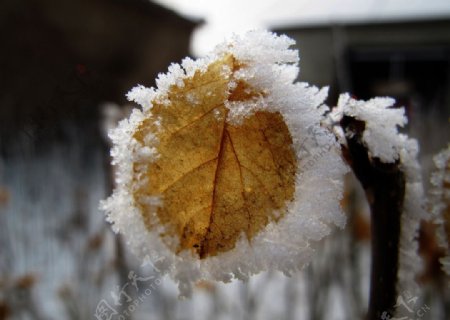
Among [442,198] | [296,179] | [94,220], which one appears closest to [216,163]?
[296,179]

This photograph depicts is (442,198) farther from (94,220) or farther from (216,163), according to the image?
(94,220)

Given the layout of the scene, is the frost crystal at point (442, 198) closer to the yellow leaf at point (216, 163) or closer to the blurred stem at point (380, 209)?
the blurred stem at point (380, 209)

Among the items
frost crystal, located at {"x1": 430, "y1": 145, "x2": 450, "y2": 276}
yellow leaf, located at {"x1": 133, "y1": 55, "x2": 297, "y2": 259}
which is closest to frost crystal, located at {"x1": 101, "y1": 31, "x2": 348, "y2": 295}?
yellow leaf, located at {"x1": 133, "y1": 55, "x2": 297, "y2": 259}

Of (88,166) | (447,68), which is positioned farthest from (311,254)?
(447,68)

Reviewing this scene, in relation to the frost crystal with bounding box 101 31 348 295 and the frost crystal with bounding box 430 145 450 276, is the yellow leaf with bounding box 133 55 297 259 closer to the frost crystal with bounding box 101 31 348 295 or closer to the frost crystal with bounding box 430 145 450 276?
the frost crystal with bounding box 101 31 348 295

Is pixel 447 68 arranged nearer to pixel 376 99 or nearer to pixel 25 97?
pixel 25 97

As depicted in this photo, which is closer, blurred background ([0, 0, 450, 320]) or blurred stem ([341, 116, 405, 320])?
blurred stem ([341, 116, 405, 320])
